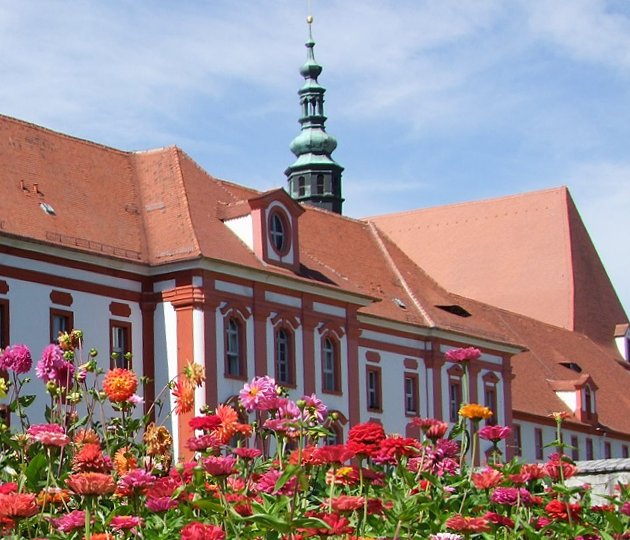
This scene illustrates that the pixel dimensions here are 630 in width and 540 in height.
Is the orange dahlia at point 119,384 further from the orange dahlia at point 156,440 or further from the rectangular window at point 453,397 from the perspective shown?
the rectangular window at point 453,397

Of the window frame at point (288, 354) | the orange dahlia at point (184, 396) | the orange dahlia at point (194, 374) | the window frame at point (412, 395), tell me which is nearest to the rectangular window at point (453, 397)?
the window frame at point (412, 395)

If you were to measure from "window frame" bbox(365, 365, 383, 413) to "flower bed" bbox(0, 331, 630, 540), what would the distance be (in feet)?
102

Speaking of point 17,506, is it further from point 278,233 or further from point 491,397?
point 491,397

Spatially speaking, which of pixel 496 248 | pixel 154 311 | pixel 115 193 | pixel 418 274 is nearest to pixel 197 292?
pixel 154 311

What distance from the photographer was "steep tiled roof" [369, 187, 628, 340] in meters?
64.1

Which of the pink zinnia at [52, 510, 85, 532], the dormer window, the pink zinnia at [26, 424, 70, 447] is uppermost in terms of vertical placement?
the dormer window

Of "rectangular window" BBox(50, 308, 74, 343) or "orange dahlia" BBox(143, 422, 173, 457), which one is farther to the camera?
"rectangular window" BBox(50, 308, 74, 343)

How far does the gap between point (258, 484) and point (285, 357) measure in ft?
97.3

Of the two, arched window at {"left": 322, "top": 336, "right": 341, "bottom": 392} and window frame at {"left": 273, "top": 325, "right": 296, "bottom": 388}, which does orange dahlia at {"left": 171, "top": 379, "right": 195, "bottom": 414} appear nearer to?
window frame at {"left": 273, "top": 325, "right": 296, "bottom": 388}

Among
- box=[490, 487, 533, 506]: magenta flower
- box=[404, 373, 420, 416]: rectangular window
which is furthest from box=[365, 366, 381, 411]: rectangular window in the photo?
box=[490, 487, 533, 506]: magenta flower

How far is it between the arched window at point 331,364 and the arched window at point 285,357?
5.52 feet

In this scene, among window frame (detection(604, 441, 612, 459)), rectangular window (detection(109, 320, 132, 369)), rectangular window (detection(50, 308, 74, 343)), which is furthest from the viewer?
window frame (detection(604, 441, 612, 459))

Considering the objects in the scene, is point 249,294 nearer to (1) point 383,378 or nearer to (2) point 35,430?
(1) point 383,378

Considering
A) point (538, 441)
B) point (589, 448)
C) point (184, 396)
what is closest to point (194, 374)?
point (184, 396)
